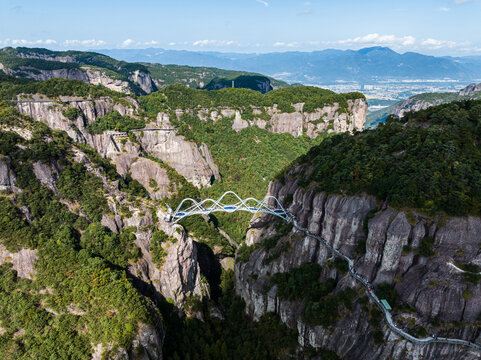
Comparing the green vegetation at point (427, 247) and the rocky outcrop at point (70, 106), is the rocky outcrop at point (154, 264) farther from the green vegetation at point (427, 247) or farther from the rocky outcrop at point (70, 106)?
the green vegetation at point (427, 247)

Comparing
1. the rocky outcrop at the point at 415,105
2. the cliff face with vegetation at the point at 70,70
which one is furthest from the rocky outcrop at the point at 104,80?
the rocky outcrop at the point at 415,105

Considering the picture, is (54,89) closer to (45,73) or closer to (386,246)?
(45,73)

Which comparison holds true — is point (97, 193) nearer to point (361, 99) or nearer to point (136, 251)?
point (136, 251)

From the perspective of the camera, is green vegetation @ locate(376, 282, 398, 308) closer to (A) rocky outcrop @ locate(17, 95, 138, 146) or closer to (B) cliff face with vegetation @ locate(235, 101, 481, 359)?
(B) cliff face with vegetation @ locate(235, 101, 481, 359)

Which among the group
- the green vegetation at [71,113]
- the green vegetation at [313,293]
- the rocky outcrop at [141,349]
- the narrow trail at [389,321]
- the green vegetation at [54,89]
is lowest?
the rocky outcrop at [141,349]

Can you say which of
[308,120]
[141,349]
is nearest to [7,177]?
[141,349]

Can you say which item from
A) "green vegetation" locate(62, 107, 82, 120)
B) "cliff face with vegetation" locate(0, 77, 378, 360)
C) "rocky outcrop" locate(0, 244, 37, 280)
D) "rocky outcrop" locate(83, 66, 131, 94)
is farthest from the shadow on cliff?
"rocky outcrop" locate(83, 66, 131, 94)
